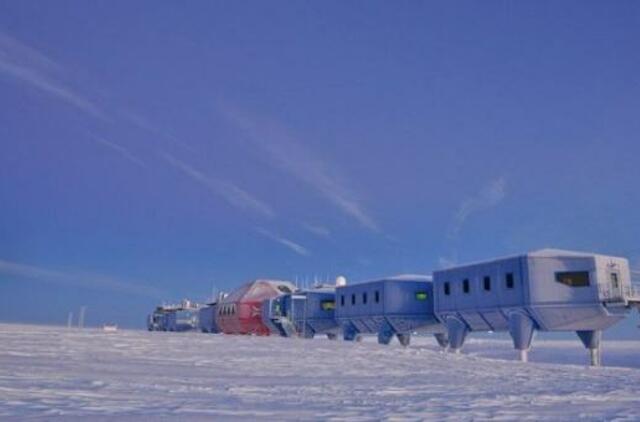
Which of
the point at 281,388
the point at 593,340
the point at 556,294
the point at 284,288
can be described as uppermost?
the point at 284,288

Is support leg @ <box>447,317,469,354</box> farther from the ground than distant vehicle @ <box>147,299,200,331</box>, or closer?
closer

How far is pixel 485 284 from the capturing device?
45.0 m

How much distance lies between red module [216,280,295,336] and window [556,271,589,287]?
44.4 m

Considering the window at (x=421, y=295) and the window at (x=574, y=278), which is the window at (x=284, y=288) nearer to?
the window at (x=421, y=295)

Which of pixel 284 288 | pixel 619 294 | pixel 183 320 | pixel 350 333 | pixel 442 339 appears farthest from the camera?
pixel 183 320

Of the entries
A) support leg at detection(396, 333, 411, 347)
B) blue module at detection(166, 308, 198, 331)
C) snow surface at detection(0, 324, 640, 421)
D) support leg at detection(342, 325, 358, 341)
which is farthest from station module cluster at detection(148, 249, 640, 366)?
blue module at detection(166, 308, 198, 331)

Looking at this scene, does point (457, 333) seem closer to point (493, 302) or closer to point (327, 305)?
point (493, 302)

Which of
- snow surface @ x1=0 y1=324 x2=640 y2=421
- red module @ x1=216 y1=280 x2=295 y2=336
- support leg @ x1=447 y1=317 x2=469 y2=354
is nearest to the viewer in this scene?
snow surface @ x1=0 y1=324 x2=640 y2=421

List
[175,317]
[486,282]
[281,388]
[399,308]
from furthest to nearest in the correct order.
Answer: [175,317] → [399,308] → [486,282] → [281,388]

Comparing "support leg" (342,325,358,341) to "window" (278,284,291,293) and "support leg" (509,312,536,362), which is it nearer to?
Result: "support leg" (509,312,536,362)

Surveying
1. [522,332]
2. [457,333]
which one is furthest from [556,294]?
[457,333]

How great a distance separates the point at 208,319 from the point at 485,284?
56874 mm

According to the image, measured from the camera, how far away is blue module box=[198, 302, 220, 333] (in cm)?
8931

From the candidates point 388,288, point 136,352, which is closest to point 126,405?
point 136,352
